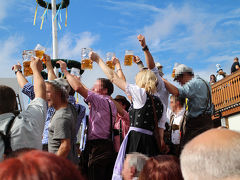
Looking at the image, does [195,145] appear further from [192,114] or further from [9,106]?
[192,114]

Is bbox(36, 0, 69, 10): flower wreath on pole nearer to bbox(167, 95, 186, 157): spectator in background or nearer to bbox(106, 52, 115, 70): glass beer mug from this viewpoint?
bbox(106, 52, 115, 70): glass beer mug

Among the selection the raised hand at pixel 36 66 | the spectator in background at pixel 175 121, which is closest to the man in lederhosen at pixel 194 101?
the spectator in background at pixel 175 121

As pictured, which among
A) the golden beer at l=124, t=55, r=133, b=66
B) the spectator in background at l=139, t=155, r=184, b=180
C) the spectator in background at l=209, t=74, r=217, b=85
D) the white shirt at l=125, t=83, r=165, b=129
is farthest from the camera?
the spectator in background at l=209, t=74, r=217, b=85

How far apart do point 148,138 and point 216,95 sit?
1283 centimetres

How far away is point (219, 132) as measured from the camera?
46.9 inches

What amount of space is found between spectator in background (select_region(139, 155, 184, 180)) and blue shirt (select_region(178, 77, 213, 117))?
5.09 ft

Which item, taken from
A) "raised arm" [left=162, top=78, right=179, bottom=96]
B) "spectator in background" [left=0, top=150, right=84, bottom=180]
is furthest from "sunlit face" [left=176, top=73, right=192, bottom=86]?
"spectator in background" [left=0, top=150, right=84, bottom=180]

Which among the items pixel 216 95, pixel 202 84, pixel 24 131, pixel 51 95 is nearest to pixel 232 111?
pixel 216 95

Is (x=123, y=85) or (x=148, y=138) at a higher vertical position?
(x=123, y=85)

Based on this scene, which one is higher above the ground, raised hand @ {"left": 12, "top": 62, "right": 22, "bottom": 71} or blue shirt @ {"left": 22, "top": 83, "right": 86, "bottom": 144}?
raised hand @ {"left": 12, "top": 62, "right": 22, "bottom": 71}

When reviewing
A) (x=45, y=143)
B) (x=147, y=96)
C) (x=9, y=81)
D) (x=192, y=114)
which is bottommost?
(x=45, y=143)

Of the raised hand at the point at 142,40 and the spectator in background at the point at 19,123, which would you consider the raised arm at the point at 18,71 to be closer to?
the spectator in background at the point at 19,123

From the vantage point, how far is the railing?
12492mm

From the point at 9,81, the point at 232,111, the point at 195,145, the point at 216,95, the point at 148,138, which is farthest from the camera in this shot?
the point at 216,95
